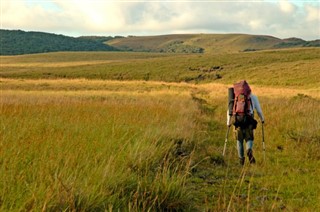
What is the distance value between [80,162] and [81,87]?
→ 40058 mm

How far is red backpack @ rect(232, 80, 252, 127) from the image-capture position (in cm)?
1012

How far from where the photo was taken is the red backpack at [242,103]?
1012 centimetres

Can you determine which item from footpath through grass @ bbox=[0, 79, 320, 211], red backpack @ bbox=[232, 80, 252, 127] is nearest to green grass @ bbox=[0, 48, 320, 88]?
footpath through grass @ bbox=[0, 79, 320, 211]

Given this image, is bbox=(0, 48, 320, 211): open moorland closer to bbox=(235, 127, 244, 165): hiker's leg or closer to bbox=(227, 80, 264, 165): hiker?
bbox=(235, 127, 244, 165): hiker's leg

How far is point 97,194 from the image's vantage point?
4.83 meters

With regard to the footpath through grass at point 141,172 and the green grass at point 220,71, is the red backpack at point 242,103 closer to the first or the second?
the footpath through grass at point 141,172

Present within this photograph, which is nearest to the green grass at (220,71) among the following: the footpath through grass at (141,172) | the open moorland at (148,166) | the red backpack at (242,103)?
the open moorland at (148,166)

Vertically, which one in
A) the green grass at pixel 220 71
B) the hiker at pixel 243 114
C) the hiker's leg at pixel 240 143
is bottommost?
the green grass at pixel 220 71

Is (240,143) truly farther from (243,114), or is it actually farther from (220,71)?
(220,71)

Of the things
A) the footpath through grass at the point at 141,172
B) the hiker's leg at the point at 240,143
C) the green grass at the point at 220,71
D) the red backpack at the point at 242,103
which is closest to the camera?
the footpath through grass at the point at 141,172

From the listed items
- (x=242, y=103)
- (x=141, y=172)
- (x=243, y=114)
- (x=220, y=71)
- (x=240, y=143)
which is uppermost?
(x=242, y=103)

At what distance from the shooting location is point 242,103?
1015 cm

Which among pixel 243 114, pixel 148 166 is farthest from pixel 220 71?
pixel 148 166

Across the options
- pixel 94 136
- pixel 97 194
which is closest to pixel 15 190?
pixel 97 194
